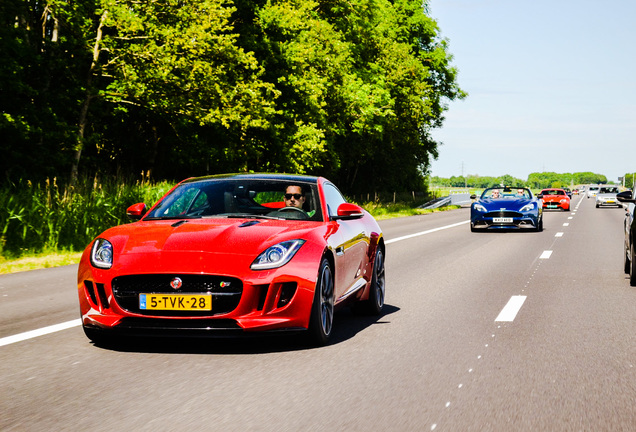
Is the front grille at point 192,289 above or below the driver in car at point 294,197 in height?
below

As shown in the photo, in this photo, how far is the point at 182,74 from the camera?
2578 centimetres

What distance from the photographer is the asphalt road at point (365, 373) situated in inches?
168

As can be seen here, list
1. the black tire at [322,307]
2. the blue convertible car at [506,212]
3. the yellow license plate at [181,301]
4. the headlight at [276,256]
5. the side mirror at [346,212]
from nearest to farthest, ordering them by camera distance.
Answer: the yellow license plate at [181,301]
the headlight at [276,256]
the black tire at [322,307]
the side mirror at [346,212]
the blue convertible car at [506,212]

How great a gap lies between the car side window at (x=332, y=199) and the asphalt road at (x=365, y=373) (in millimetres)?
1050

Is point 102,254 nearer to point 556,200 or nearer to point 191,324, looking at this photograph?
point 191,324

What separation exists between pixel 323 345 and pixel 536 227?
61.0 feet

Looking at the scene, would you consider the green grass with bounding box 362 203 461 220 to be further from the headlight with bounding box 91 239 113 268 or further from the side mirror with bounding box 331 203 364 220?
the headlight with bounding box 91 239 113 268

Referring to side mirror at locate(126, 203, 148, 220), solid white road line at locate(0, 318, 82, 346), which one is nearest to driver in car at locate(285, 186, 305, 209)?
side mirror at locate(126, 203, 148, 220)

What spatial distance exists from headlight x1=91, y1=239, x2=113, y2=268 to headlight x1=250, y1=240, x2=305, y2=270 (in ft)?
3.53

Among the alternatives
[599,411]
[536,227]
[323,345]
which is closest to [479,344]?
[323,345]

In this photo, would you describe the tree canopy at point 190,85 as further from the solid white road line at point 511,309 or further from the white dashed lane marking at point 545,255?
the solid white road line at point 511,309

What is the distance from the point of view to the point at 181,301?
5730mm

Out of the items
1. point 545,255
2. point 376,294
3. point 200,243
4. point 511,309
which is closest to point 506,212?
point 545,255

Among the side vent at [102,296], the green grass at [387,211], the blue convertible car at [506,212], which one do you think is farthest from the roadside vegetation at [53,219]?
the green grass at [387,211]
